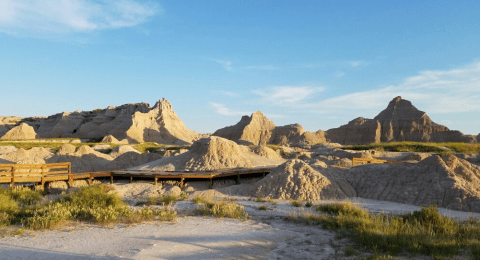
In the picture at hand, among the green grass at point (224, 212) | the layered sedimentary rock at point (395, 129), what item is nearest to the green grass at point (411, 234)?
the green grass at point (224, 212)

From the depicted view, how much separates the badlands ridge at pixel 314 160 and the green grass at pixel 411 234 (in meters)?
5.61

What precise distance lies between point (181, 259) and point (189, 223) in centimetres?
345

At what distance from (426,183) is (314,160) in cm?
1062

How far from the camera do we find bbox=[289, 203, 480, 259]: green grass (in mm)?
8328

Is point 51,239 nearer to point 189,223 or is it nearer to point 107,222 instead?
point 107,222

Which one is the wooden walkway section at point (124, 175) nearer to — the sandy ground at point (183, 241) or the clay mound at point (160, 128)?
the sandy ground at point (183, 241)

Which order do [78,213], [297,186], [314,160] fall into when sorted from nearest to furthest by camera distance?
[78,213] → [297,186] → [314,160]

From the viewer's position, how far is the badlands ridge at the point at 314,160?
58.3 feet

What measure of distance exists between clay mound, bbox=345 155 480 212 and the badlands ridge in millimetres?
39

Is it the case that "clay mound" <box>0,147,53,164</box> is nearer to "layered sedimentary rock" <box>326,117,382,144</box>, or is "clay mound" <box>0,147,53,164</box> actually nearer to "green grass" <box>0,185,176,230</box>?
"green grass" <box>0,185,176,230</box>

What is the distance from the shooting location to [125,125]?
8938cm

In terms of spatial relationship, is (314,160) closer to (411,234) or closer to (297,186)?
(297,186)

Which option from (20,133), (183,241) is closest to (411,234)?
(183,241)

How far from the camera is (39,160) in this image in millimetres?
36688
